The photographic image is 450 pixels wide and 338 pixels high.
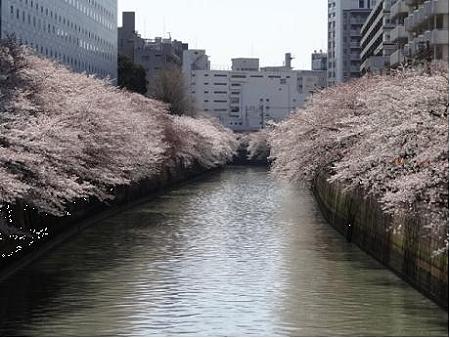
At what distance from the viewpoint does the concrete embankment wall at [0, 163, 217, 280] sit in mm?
36438

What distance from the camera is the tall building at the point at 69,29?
100225 millimetres

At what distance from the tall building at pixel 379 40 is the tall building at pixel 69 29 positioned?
122 feet

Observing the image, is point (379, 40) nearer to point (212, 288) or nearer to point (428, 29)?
point (428, 29)

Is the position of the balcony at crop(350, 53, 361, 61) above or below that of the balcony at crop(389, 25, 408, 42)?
above

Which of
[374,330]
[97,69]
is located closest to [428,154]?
[374,330]

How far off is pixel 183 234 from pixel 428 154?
25.3 meters

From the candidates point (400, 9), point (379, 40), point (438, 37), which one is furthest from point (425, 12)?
point (379, 40)

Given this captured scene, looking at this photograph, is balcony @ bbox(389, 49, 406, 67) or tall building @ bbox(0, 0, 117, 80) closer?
balcony @ bbox(389, 49, 406, 67)

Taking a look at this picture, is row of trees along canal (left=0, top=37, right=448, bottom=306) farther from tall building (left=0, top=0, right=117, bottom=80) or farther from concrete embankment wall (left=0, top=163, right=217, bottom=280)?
tall building (left=0, top=0, right=117, bottom=80)

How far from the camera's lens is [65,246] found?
44844 mm

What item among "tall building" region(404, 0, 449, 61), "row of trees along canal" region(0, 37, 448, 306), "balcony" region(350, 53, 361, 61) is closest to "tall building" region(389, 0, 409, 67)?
"tall building" region(404, 0, 449, 61)

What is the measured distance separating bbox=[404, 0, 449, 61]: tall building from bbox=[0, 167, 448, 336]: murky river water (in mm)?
19483

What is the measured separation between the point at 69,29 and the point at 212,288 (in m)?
94.8

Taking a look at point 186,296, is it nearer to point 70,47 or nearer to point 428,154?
point 428,154
